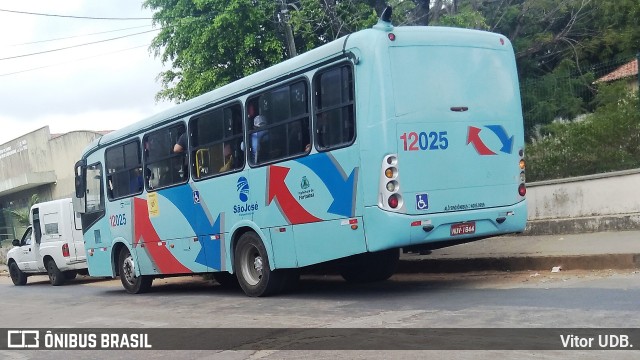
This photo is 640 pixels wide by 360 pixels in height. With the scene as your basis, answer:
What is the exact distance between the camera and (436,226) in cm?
895

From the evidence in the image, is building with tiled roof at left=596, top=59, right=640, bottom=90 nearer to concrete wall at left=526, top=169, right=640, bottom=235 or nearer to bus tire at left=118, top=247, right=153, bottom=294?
concrete wall at left=526, top=169, right=640, bottom=235

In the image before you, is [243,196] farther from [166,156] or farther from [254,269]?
[166,156]

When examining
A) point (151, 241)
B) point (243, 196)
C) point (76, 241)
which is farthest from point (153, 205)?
point (76, 241)

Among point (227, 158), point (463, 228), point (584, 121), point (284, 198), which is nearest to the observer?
point (463, 228)

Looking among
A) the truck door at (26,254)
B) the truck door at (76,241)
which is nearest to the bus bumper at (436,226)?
the truck door at (76,241)

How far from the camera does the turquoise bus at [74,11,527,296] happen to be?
29.0 feet

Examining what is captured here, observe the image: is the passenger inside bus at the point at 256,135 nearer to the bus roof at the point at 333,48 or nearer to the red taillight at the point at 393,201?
the bus roof at the point at 333,48

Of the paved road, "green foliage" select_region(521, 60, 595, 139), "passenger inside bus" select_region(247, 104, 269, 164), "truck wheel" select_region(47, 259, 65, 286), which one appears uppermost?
"green foliage" select_region(521, 60, 595, 139)

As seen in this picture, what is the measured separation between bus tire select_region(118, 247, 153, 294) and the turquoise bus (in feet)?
10.2

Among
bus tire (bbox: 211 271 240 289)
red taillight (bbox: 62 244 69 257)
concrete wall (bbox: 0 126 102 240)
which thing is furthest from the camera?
concrete wall (bbox: 0 126 102 240)

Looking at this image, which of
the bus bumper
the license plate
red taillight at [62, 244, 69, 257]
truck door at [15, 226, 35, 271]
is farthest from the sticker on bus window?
truck door at [15, 226, 35, 271]

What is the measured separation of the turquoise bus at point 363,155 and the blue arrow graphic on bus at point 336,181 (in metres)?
0.02

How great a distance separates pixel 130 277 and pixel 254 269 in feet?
15.0

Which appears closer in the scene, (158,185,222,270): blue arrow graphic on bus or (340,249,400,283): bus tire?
(340,249,400,283): bus tire
